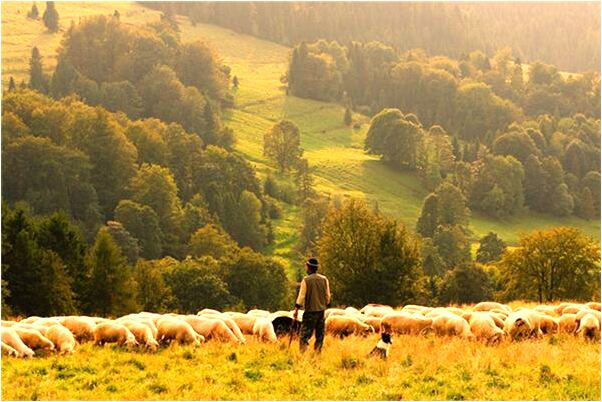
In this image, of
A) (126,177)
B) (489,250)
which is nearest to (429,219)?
(489,250)

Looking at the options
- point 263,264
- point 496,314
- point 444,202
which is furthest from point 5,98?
point 496,314

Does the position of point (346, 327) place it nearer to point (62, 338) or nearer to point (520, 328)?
point (520, 328)

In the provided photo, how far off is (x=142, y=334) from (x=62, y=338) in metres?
2.10

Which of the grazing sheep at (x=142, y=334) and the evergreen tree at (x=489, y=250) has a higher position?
the grazing sheep at (x=142, y=334)

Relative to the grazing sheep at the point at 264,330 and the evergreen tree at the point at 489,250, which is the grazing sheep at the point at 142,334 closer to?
the grazing sheep at the point at 264,330

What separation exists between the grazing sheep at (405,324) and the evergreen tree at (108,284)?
2205 inches

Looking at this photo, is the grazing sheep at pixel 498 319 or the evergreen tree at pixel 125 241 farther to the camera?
the evergreen tree at pixel 125 241

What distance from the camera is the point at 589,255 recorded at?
276 ft

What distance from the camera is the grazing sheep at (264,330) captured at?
2555 centimetres

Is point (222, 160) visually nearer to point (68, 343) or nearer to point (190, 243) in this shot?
point (190, 243)

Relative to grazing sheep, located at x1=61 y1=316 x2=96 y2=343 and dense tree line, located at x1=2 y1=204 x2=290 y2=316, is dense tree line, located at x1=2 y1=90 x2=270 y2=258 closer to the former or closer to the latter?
dense tree line, located at x1=2 y1=204 x2=290 y2=316

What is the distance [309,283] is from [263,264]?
92.3m

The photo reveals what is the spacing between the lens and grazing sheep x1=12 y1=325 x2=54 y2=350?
22797 mm

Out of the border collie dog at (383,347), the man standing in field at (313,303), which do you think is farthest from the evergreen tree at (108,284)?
the border collie dog at (383,347)
